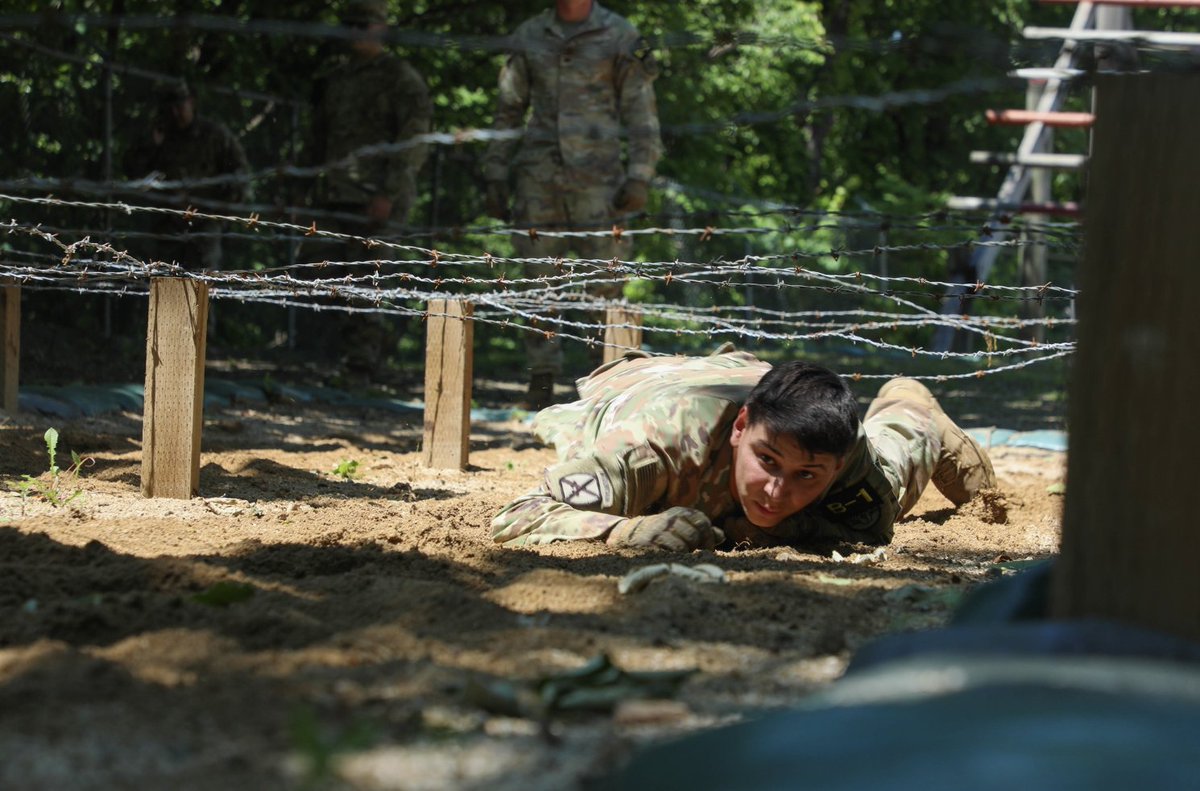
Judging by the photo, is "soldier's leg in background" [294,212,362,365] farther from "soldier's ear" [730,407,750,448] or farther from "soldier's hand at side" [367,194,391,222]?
"soldier's ear" [730,407,750,448]

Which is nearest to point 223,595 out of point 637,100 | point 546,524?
point 546,524

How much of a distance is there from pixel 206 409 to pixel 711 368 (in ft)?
11.1

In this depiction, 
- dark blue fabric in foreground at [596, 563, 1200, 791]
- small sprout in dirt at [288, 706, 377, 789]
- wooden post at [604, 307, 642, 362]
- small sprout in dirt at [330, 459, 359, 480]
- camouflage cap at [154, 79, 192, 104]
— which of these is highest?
camouflage cap at [154, 79, 192, 104]

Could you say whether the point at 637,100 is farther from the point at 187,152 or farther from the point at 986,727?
the point at 986,727

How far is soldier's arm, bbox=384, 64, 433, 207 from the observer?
8289 millimetres

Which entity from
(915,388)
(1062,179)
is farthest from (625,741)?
(1062,179)

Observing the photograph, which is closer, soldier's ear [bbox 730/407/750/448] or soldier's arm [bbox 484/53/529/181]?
soldier's ear [bbox 730/407/750/448]

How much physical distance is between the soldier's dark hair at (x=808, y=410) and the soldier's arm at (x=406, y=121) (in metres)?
5.00

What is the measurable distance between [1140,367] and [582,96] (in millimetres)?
5939

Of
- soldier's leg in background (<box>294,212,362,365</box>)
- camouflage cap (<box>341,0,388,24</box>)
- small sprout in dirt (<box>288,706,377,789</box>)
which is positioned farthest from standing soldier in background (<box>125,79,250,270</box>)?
small sprout in dirt (<box>288,706,377,789</box>)

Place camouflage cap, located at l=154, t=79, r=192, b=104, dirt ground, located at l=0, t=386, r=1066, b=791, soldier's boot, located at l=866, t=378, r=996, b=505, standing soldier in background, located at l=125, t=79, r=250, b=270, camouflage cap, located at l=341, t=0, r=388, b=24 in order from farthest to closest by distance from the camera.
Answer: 1. standing soldier in background, located at l=125, t=79, r=250, b=270
2. camouflage cap, located at l=154, t=79, r=192, b=104
3. camouflage cap, located at l=341, t=0, r=388, b=24
4. soldier's boot, located at l=866, t=378, r=996, b=505
5. dirt ground, located at l=0, t=386, r=1066, b=791

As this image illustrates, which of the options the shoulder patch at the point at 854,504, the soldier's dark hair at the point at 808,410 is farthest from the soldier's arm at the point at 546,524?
the shoulder patch at the point at 854,504

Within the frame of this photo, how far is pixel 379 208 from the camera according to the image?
27.0 feet

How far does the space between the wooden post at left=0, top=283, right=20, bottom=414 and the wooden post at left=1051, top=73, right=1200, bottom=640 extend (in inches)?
198
